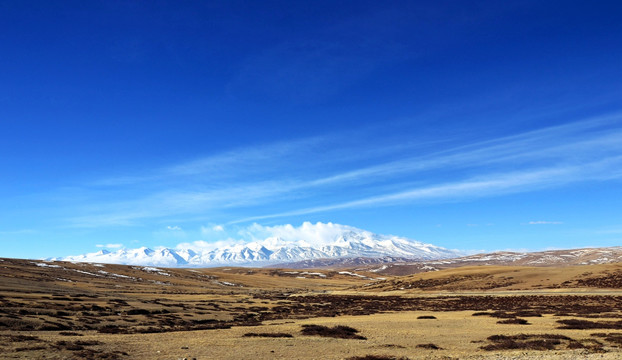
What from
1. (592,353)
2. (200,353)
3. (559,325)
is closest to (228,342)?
(200,353)

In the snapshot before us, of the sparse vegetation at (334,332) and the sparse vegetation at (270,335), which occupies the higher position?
the sparse vegetation at (270,335)

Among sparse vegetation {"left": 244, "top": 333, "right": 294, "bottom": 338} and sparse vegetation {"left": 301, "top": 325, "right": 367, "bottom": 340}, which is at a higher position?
sparse vegetation {"left": 244, "top": 333, "right": 294, "bottom": 338}

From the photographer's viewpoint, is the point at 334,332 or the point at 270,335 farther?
the point at 334,332

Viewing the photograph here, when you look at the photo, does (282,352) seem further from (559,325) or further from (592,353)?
(559,325)

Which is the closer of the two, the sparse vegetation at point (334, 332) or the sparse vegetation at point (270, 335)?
the sparse vegetation at point (270, 335)

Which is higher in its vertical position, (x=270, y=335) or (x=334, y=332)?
(x=270, y=335)

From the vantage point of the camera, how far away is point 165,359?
69.7 feet

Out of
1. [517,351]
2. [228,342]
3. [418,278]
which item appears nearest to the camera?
[517,351]

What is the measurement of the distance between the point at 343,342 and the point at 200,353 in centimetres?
993

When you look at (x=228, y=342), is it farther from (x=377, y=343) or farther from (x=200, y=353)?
(x=377, y=343)

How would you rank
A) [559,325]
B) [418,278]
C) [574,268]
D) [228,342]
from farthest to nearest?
[418,278] → [574,268] → [559,325] → [228,342]

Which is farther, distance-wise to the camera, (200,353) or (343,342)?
(343,342)

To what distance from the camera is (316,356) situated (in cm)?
2323

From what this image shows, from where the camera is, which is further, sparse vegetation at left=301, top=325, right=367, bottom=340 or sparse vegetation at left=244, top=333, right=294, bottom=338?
sparse vegetation at left=301, top=325, right=367, bottom=340
